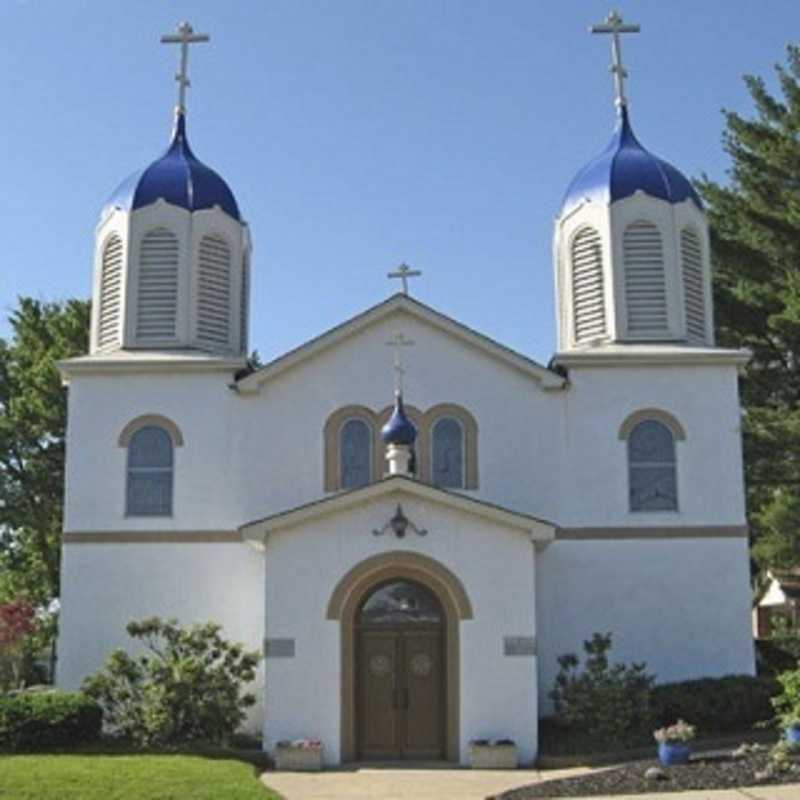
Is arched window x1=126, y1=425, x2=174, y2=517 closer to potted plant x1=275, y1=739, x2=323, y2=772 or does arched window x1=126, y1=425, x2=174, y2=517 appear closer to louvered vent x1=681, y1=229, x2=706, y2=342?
potted plant x1=275, y1=739, x2=323, y2=772

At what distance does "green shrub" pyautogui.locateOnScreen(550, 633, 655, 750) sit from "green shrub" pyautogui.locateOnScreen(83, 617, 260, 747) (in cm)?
533

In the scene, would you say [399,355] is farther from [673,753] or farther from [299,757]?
[673,753]

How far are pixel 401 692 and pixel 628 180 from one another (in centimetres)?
1106

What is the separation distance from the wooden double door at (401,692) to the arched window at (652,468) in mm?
4999

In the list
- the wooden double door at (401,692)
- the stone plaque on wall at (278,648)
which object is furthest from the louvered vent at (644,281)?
the stone plaque on wall at (278,648)

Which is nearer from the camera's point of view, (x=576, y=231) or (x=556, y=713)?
(x=556, y=713)

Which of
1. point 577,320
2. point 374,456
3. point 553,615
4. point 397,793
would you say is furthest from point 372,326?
point 397,793

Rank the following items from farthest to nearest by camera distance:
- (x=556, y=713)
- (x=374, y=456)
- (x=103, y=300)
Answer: (x=103, y=300), (x=374, y=456), (x=556, y=713)

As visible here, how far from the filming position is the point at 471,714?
1934 centimetres

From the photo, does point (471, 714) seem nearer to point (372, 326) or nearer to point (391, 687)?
point (391, 687)

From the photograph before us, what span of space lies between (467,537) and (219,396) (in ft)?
19.4

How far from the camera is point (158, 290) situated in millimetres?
23750

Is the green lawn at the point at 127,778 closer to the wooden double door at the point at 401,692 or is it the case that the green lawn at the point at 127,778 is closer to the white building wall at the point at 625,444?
the wooden double door at the point at 401,692

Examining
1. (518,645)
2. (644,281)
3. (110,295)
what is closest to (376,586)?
(518,645)
